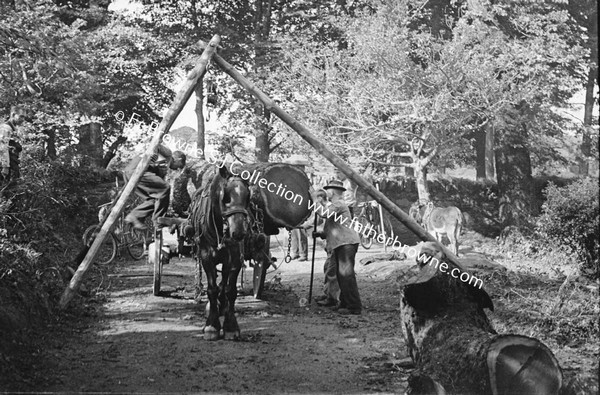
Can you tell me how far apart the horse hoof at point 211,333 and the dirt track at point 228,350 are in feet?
0.35

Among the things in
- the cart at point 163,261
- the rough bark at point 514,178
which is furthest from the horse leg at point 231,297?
the rough bark at point 514,178

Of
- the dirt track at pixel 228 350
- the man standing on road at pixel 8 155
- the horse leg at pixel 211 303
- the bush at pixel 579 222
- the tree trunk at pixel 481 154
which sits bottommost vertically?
the dirt track at pixel 228 350

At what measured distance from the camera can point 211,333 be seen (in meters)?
9.71

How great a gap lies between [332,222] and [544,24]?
14292mm

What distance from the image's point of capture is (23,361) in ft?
24.1

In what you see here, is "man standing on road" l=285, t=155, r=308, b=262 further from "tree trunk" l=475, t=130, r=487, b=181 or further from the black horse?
"tree trunk" l=475, t=130, r=487, b=181

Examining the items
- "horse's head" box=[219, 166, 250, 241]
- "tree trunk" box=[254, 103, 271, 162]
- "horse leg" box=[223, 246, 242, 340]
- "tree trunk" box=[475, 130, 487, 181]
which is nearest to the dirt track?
"horse leg" box=[223, 246, 242, 340]

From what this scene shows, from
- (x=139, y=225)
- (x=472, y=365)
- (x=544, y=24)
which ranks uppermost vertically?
(x=544, y=24)

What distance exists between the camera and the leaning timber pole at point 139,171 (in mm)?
9727

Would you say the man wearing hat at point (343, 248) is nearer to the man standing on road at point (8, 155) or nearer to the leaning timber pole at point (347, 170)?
the leaning timber pole at point (347, 170)

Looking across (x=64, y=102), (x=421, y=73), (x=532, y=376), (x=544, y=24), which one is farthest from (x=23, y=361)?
(x=544, y=24)

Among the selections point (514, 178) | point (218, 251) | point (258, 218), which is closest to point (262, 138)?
point (514, 178)

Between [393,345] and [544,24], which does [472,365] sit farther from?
[544,24]

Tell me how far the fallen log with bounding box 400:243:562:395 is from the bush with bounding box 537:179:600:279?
3.77 m
